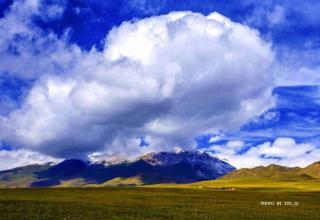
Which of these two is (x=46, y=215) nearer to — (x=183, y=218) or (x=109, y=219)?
(x=109, y=219)

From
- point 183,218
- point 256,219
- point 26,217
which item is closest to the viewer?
point 26,217

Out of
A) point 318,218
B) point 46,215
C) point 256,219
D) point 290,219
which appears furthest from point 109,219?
point 318,218

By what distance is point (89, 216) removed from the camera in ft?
151

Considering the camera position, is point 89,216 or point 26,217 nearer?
point 26,217

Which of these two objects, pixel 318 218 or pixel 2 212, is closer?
pixel 2 212

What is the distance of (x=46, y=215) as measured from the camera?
45.5 m

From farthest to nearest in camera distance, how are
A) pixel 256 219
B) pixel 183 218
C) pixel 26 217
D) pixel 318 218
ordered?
pixel 318 218 < pixel 256 219 < pixel 183 218 < pixel 26 217

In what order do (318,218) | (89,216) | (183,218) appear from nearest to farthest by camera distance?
1. (89,216)
2. (183,218)
3. (318,218)

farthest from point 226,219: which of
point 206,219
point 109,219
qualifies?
point 109,219

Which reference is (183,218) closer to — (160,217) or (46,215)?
(160,217)

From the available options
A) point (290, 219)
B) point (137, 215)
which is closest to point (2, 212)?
point (137, 215)

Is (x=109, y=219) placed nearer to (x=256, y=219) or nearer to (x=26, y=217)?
(x=26, y=217)

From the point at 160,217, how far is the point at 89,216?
7.80 metres

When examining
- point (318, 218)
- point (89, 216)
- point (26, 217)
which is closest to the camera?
point (26, 217)
